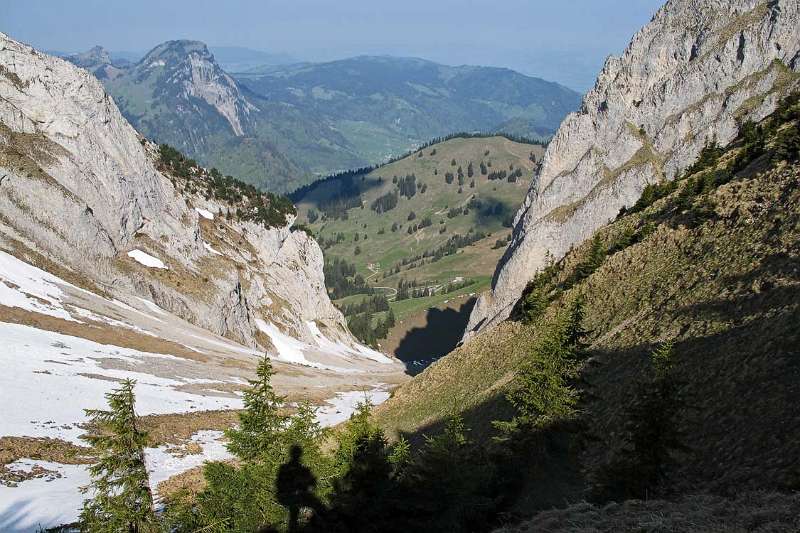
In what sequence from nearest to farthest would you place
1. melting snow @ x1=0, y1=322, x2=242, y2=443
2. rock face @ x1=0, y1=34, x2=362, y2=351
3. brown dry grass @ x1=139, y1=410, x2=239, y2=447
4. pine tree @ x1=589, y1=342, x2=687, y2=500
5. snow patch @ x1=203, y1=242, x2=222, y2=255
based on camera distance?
pine tree @ x1=589, y1=342, x2=687, y2=500 < melting snow @ x1=0, y1=322, x2=242, y2=443 < brown dry grass @ x1=139, y1=410, x2=239, y2=447 < rock face @ x1=0, y1=34, x2=362, y2=351 < snow patch @ x1=203, y1=242, x2=222, y2=255

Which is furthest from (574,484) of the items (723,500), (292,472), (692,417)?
(292,472)

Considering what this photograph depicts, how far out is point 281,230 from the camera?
140 m

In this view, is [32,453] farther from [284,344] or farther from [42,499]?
[284,344]

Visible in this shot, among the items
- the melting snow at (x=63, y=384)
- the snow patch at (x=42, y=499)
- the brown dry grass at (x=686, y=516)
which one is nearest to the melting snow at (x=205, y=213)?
the melting snow at (x=63, y=384)

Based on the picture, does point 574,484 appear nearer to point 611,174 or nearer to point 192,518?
point 192,518

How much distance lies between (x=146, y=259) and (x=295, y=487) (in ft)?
262

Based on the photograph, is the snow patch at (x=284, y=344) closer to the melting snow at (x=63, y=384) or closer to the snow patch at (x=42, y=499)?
the melting snow at (x=63, y=384)

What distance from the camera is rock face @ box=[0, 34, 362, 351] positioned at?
72688mm

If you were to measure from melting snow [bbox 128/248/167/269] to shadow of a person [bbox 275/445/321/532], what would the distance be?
256 ft

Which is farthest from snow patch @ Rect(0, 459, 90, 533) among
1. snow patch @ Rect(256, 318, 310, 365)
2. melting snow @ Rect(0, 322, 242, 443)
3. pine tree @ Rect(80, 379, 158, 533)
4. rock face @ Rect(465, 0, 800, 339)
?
rock face @ Rect(465, 0, 800, 339)

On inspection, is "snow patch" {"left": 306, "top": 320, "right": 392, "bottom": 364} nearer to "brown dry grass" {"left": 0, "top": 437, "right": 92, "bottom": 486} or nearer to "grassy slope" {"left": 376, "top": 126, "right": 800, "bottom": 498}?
"grassy slope" {"left": 376, "top": 126, "right": 800, "bottom": 498}

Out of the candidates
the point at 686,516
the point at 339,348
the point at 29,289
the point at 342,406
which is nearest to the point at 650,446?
the point at 686,516

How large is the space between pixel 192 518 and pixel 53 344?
40.5m

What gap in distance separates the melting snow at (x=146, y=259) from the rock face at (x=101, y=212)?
223mm
